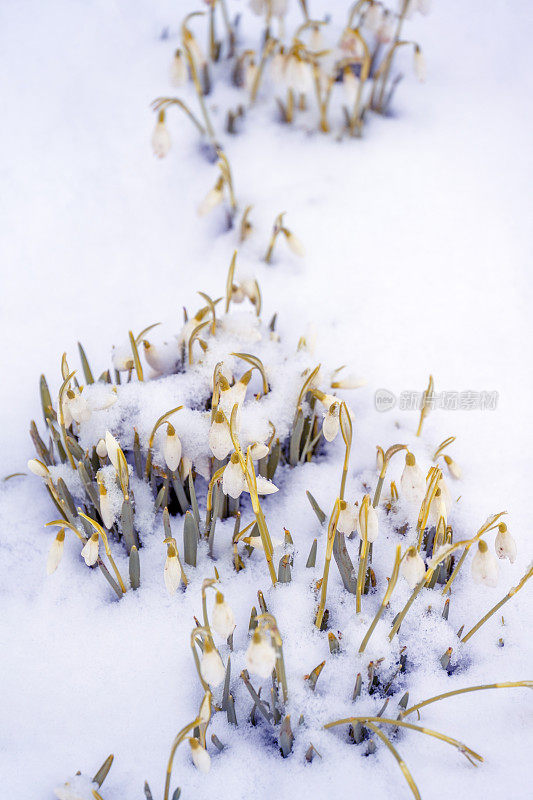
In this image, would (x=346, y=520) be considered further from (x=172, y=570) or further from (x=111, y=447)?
(x=111, y=447)

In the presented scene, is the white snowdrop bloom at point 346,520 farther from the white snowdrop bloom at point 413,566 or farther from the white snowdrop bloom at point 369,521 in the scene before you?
the white snowdrop bloom at point 413,566

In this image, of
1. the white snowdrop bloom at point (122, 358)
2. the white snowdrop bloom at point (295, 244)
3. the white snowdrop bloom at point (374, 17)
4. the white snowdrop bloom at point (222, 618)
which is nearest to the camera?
the white snowdrop bloom at point (222, 618)

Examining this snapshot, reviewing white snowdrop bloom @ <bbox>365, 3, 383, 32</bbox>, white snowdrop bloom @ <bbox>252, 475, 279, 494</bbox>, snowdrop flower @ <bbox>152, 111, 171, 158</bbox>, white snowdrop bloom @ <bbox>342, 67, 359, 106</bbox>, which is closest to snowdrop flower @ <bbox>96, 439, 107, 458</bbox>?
white snowdrop bloom @ <bbox>252, 475, 279, 494</bbox>

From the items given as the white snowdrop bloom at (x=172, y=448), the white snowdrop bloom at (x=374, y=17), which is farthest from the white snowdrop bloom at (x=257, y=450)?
the white snowdrop bloom at (x=374, y=17)

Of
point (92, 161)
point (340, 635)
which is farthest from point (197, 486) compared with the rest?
point (92, 161)

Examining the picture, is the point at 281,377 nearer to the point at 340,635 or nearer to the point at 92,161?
the point at 340,635

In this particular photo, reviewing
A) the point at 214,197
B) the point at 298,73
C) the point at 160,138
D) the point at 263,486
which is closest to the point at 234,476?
the point at 263,486

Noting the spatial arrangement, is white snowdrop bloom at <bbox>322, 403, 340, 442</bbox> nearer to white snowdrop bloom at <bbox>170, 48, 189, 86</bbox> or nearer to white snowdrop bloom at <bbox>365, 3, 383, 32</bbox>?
white snowdrop bloom at <bbox>170, 48, 189, 86</bbox>
